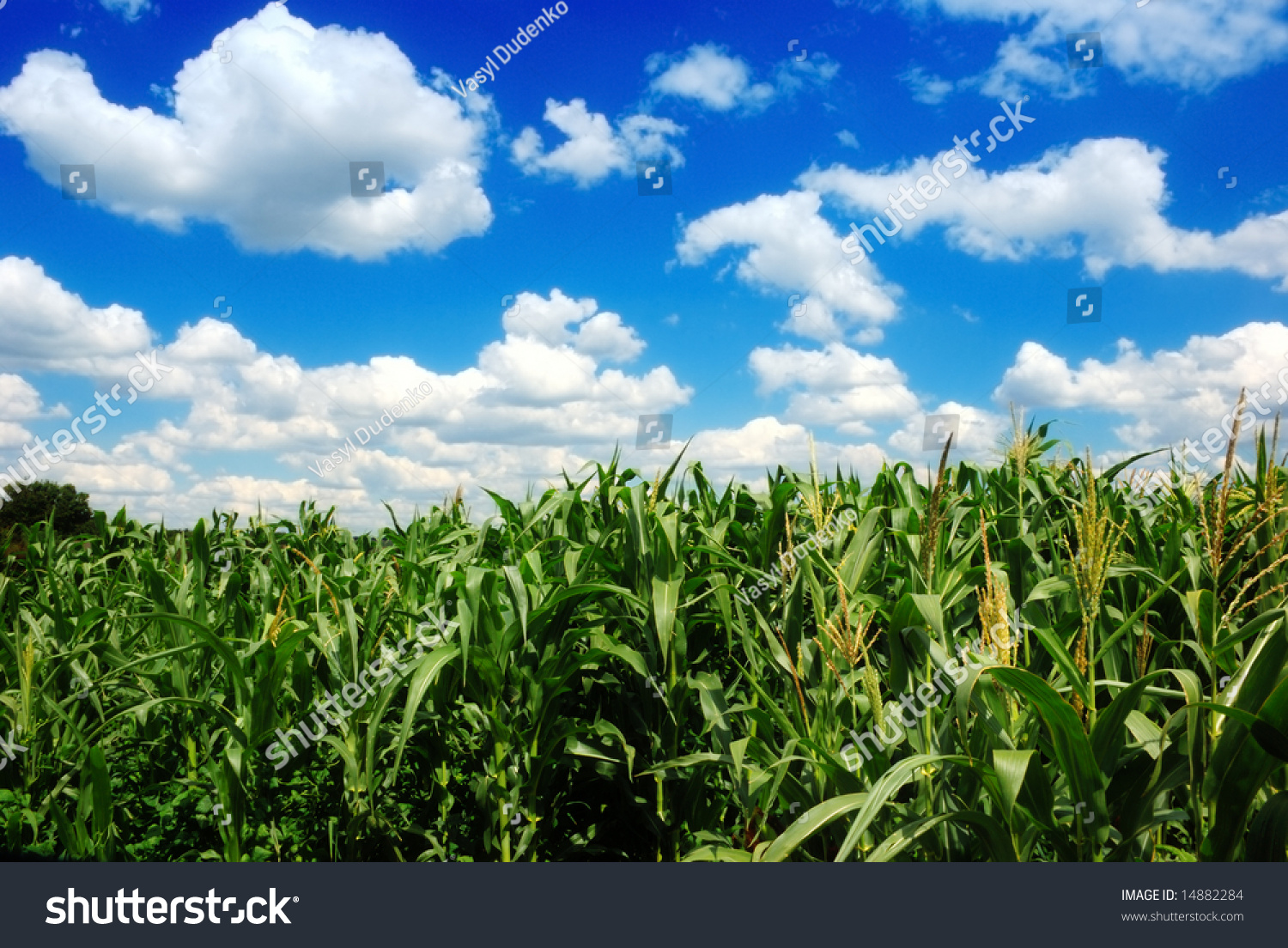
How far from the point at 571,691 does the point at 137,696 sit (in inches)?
85.1

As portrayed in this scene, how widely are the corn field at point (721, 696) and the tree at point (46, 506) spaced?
794 inches

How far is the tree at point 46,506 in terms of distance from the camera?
20.7 meters

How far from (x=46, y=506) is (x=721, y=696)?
24.7 m

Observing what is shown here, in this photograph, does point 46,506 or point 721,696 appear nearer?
point 721,696

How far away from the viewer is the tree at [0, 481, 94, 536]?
67.9 feet

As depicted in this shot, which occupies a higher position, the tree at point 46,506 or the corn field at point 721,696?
the tree at point 46,506

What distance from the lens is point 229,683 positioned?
308cm

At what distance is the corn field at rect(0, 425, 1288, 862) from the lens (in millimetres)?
1837

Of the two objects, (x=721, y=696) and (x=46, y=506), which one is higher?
(x=46, y=506)

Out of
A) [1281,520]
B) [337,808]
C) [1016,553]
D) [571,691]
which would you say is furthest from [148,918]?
[1281,520]

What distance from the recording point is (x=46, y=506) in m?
21.2

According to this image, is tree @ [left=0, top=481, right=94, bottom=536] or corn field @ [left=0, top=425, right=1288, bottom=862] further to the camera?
tree @ [left=0, top=481, right=94, bottom=536]

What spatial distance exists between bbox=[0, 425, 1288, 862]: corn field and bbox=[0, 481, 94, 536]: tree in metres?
20.2

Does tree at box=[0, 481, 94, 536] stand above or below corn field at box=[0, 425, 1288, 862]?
above
